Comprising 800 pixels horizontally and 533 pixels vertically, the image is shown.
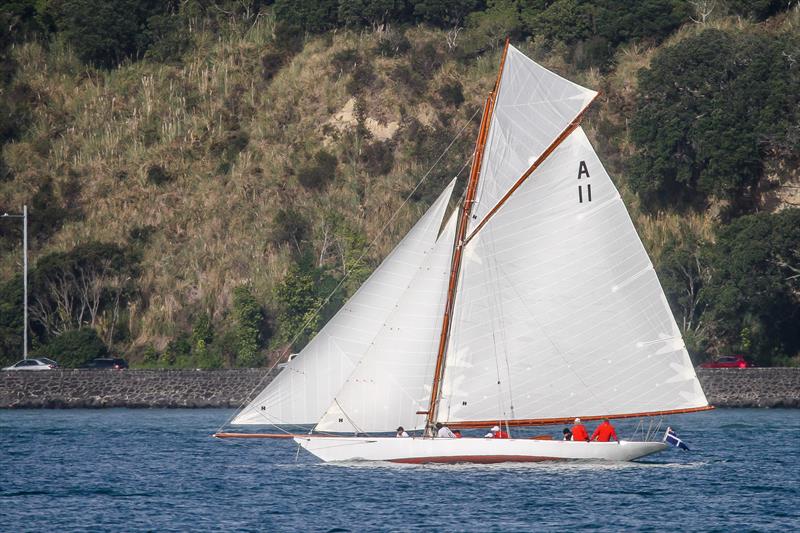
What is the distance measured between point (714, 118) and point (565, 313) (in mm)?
64792

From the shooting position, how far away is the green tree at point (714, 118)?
113750 mm

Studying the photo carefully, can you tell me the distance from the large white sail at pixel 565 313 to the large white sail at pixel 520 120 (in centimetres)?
56

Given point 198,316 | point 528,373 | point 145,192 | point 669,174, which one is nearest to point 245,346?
point 198,316

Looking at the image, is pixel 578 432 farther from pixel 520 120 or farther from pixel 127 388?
pixel 127 388

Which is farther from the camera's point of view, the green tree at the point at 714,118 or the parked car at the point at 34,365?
the green tree at the point at 714,118

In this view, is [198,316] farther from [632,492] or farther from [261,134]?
[632,492]

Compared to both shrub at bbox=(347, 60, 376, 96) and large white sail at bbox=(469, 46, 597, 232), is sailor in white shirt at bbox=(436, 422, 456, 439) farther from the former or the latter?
shrub at bbox=(347, 60, 376, 96)

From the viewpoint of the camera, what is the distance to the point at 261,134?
451 feet

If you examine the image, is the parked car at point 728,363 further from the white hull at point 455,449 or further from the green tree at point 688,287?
the white hull at point 455,449

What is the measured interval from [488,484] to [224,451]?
18953mm

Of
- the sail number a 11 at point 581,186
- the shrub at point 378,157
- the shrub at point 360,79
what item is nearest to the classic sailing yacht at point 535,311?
the sail number a 11 at point 581,186

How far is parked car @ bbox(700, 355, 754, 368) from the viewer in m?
97.8

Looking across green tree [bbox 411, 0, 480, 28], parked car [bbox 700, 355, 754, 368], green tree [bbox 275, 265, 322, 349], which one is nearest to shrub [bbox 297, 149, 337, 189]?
green tree [bbox 275, 265, 322, 349]

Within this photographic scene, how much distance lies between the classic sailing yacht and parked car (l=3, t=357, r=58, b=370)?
52829 mm
